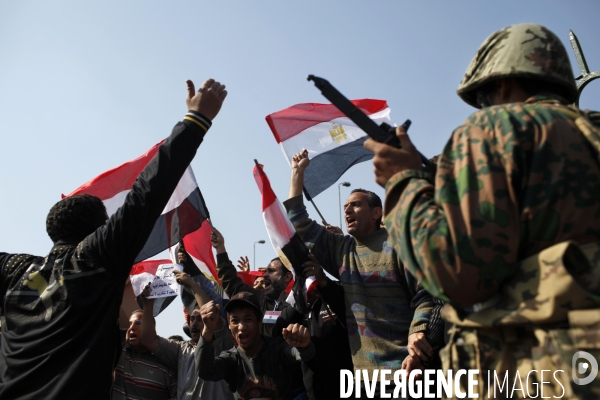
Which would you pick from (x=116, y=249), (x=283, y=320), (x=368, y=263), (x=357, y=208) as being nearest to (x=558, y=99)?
(x=116, y=249)

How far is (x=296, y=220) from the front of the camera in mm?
5613

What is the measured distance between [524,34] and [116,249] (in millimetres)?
2409

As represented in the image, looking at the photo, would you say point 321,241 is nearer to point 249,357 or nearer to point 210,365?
point 249,357

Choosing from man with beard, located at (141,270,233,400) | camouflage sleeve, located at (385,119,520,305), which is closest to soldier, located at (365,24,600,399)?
camouflage sleeve, located at (385,119,520,305)

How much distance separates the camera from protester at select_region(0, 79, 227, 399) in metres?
3.30

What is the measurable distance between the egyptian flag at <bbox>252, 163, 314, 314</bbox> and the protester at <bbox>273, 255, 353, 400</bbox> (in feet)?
0.40

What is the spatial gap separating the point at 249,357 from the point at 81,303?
2667 millimetres

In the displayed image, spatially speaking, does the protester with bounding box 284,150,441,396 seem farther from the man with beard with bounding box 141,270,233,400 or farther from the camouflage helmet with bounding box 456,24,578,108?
the camouflage helmet with bounding box 456,24,578,108

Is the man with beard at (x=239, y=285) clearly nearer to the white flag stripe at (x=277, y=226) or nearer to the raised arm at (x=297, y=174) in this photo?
the white flag stripe at (x=277, y=226)

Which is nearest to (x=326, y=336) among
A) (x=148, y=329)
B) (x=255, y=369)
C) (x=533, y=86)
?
(x=255, y=369)

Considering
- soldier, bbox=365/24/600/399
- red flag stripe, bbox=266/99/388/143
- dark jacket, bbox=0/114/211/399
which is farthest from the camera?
red flag stripe, bbox=266/99/388/143

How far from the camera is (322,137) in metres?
7.54

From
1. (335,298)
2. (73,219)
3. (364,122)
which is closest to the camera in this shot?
(364,122)

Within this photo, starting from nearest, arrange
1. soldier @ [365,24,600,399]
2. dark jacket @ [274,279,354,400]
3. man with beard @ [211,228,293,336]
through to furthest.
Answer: soldier @ [365,24,600,399]
dark jacket @ [274,279,354,400]
man with beard @ [211,228,293,336]
